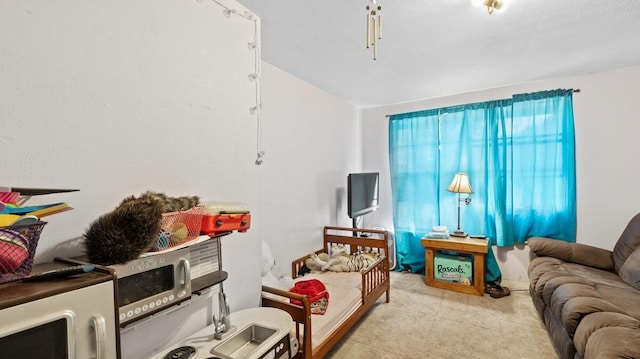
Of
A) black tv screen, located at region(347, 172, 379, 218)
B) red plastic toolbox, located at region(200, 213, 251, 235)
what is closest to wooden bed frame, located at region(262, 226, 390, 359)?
black tv screen, located at region(347, 172, 379, 218)

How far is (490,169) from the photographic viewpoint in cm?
346

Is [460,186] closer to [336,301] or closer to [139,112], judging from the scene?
[336,301]

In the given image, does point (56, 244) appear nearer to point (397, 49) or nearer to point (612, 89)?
point (397, 49)

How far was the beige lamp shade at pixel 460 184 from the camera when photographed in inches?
134

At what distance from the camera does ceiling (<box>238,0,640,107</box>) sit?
1813mm

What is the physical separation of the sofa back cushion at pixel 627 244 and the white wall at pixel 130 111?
10.5 feet

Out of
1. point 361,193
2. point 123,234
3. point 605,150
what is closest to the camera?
point 123,234

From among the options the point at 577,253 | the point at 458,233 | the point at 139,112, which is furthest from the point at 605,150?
the point at 139,112

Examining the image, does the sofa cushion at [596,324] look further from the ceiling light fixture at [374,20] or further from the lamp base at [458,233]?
the ceiling light fixture at [374,20]

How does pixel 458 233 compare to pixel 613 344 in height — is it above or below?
above

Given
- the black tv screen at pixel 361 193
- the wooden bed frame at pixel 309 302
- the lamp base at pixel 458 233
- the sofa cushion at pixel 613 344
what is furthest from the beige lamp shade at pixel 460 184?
the sofa cushion at pixel 613 344

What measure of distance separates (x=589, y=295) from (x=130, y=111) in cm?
289

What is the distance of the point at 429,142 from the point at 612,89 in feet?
6.11

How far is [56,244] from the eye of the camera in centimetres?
89
